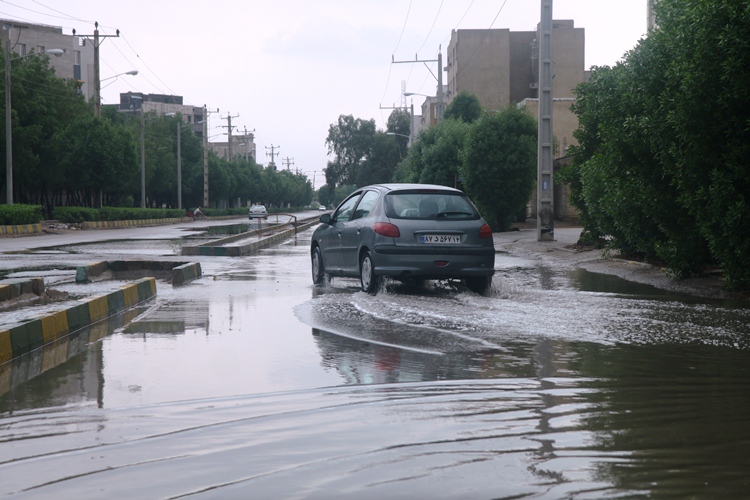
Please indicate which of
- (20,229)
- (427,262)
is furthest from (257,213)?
(427,262)

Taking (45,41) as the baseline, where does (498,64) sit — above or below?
below

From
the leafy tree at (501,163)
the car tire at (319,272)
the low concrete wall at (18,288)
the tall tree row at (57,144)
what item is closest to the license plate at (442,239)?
the car tire at (319,272)

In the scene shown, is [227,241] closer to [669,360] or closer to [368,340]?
[368,340]

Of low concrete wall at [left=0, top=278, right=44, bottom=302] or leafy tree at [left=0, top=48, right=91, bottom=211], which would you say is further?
leafy tree at [left=0, top=48, right=91, bottom=211]

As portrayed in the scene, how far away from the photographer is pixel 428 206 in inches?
446

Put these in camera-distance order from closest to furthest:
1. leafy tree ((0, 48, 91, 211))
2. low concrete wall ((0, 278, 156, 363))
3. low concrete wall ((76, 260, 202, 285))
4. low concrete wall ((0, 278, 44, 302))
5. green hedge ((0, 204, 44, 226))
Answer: low concrete wall ((0, 278, 156, 363))
low concrete wall ((0, 278, 44, 302))
low concrete wall ((76, 260, 202, 285))
green hedge ((0, 204, 44, 226))
leafy tree ((0, 48, 91, 211))

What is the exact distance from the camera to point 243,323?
8.66m

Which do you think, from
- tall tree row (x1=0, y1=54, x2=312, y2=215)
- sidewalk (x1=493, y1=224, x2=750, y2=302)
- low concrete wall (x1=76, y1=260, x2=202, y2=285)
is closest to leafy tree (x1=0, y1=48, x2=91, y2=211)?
tall tree row (x1=0, y1=54, x2=312, y2=215)

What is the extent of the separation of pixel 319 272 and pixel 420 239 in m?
2.88

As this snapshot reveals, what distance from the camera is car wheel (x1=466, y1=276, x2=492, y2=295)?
37.5 feet

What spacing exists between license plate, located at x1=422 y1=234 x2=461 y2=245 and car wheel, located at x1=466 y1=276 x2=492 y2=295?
2.15 ft

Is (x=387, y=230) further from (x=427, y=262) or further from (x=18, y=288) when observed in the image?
(x=18, y=288)

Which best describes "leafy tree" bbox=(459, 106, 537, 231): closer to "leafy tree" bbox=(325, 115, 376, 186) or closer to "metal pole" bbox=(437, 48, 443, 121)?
"metal pole" bbox=(437, 48, 443, 121)

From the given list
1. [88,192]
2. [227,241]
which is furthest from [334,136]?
[227,241]
